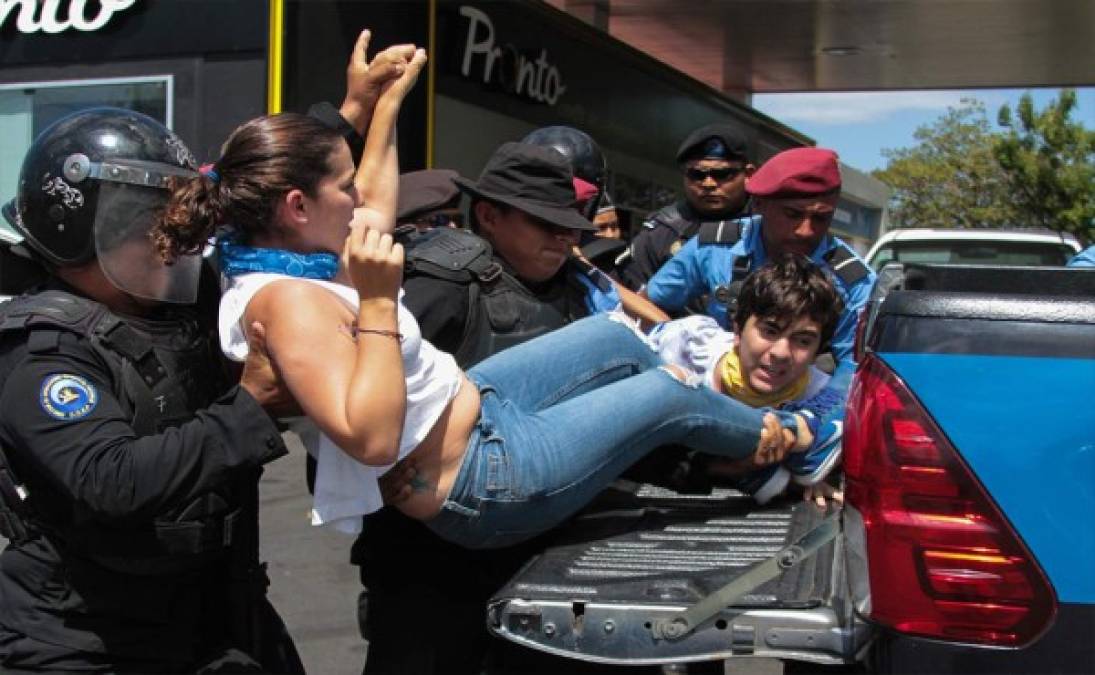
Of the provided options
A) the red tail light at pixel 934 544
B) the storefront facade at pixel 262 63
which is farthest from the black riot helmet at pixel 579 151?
the storefront facade at pixel 262 63

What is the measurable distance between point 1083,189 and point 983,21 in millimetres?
15948

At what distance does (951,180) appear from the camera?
1650 inches

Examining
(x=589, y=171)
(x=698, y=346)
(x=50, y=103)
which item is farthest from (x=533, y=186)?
(x=50, y=103)

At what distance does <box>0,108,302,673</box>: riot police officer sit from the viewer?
208 centimetres

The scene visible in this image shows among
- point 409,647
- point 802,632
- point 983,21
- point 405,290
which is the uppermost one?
point 983,21

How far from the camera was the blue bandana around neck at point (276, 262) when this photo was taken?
7.61ft

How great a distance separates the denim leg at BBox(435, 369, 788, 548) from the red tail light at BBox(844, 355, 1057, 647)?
0.77 metres

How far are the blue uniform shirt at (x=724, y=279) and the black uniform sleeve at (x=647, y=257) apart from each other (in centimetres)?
86

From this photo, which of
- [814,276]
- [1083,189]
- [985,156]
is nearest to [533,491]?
[814,276]

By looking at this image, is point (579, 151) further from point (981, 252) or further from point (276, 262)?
point (981, 252)

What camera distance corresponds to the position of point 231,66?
31.5ft

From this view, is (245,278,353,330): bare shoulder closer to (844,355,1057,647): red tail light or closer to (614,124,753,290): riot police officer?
(844,355,1057,647): red tail light

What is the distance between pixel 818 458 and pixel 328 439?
4.33ft

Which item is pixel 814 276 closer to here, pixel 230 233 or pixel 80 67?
pixel 230 233
